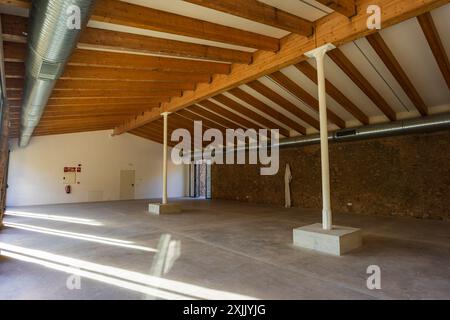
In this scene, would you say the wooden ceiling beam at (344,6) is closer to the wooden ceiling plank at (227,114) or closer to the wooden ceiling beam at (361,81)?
the wooden ceiling beam at (361,81)

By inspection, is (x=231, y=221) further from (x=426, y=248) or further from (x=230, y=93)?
(x=426, y=248)

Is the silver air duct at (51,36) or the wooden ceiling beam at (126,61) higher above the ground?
the wooden ceiling beam at (126,61)

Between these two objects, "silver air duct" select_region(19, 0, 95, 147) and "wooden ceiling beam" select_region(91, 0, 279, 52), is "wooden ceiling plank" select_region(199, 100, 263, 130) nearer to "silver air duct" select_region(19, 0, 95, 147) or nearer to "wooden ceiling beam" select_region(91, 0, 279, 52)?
A: "wooden ceiling beam" select_region(91, 0, 279, 52)

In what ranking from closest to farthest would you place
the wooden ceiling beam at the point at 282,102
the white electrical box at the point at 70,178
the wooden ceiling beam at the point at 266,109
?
1. the wooden ceiling beam at the point at 282,102
2. the wooden ceiling beam at the point at 266,109
3. the white electrical box at the point at 70,178

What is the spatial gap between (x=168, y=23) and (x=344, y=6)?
2521 mm

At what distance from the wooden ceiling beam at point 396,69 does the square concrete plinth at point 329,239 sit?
323cm

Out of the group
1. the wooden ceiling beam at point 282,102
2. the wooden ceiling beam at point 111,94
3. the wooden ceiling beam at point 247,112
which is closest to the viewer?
the wooden ceiling beam at point 111,94

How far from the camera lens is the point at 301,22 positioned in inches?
173

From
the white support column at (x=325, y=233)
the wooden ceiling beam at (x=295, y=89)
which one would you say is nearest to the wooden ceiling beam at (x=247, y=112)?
the wooden ceiling beam at (x=295, y=89)

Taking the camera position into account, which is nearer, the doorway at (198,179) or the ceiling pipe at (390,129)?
the ceiling pipe at (390,129)

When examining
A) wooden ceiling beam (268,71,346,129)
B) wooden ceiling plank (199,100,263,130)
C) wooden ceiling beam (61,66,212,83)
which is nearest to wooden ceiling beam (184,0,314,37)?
wooden ceiling beam (268,71,346,129)

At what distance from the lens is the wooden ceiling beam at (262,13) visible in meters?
3.44
